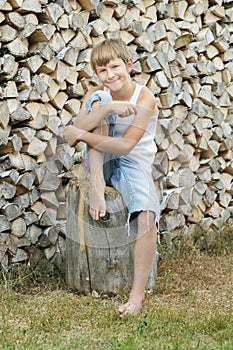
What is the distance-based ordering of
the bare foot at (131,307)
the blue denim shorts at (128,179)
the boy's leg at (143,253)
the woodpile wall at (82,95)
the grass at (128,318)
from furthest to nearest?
the woodpile wall at (82,95), the blue denim shorts at (128,179), the boy's leg at (143,253), the bare foot at (131,307), the grass at (128,318)

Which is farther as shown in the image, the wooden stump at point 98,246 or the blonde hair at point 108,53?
the wooden stump at point 98,246

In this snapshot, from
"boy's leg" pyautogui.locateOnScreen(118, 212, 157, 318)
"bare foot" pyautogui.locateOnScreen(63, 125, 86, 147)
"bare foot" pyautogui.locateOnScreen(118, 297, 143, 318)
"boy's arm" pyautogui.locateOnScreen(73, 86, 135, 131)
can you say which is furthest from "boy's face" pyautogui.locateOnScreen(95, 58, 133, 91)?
"bare foot" pyautogui.locateOnScreen(118, 297, 143, 318)

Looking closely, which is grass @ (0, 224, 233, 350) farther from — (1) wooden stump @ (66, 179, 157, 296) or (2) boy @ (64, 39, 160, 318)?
(2) boy @ (64, 39, 160, 318)

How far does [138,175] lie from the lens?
407cm

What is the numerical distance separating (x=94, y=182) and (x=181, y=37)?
1568 mm

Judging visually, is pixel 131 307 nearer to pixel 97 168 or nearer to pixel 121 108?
pixel 97 168

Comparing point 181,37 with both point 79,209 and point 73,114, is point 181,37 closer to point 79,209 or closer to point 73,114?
point 73,114

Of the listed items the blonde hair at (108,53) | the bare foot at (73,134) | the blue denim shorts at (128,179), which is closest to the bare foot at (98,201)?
the blue denim shorts at (128,179)

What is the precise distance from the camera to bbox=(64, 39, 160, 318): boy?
389 cm

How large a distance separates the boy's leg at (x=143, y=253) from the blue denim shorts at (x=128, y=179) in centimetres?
5

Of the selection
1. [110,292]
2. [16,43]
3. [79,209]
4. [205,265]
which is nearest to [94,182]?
[79,209]

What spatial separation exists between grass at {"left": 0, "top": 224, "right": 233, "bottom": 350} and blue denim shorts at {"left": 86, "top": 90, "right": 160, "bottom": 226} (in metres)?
0.51

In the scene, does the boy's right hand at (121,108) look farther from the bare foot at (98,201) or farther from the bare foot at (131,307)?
the bare foot at (131,307)

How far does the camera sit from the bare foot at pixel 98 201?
3.96 metres
